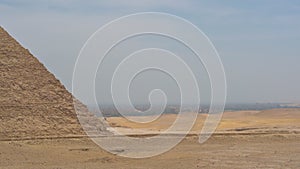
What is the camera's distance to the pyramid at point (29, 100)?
82.9ft

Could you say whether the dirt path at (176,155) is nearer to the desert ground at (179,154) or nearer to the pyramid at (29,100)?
the desert ground at (179,154)

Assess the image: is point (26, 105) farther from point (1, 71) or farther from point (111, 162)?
point (111, 162)

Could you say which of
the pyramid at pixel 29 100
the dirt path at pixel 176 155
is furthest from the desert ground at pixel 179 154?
the pyramid at pixel 29 100

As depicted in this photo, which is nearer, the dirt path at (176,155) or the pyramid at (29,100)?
the dirt path at (176,155)

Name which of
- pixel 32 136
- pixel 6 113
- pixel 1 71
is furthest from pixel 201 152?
pixel 1 71

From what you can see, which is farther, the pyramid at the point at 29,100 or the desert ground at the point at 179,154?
the pyramid at the point at 29,100

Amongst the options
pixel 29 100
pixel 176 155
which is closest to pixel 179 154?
pixel 176 155

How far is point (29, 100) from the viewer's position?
26.4m

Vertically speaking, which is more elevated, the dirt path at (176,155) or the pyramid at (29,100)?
the pyramid at (29,100)

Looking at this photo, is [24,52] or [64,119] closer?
[64,119]

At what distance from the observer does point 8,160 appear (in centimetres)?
1844

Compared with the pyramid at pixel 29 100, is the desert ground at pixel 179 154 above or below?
below

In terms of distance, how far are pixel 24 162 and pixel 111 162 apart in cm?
318

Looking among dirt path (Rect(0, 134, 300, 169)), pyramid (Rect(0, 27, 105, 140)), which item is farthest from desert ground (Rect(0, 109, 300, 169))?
pyramid (Rect(0, 27, 105, 140))
